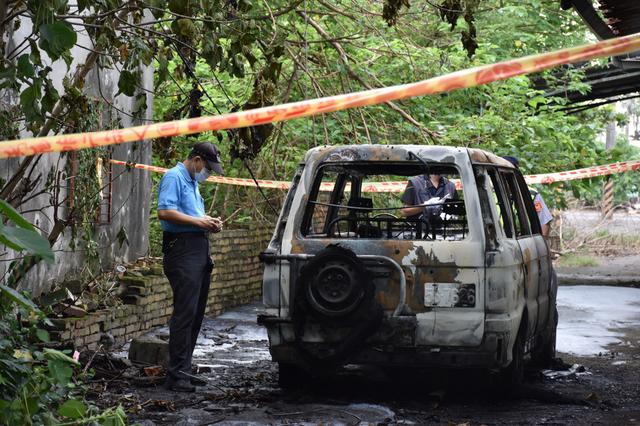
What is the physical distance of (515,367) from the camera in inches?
322

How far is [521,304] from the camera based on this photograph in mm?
8211

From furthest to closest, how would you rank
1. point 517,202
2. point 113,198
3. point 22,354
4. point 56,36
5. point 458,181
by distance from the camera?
point 458,181 → point 113,198 → point 517,202 → point 22,354 → point 56,36

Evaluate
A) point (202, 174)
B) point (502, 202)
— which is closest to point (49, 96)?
point (202, 174)

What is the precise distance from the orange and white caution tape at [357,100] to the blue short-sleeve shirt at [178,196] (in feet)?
11.9

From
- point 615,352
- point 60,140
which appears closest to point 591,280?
point 615,352

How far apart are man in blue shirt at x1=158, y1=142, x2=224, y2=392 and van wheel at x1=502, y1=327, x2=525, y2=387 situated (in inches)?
91.7

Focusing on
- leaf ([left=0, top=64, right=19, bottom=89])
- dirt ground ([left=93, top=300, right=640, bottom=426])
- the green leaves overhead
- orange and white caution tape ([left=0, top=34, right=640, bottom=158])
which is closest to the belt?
dirt ground ([left=93, top=300, right=640, bottom=426])

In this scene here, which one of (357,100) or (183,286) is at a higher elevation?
(357,100)

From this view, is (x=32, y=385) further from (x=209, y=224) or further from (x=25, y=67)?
(x=209, y=224)

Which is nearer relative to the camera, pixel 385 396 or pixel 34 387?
pixel 34 387

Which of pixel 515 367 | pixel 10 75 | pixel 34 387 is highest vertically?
pixel 10 75

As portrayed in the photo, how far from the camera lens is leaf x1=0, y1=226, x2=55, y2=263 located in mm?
4355

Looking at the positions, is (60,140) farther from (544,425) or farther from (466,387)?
(466,387)

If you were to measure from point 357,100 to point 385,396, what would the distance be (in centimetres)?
394
